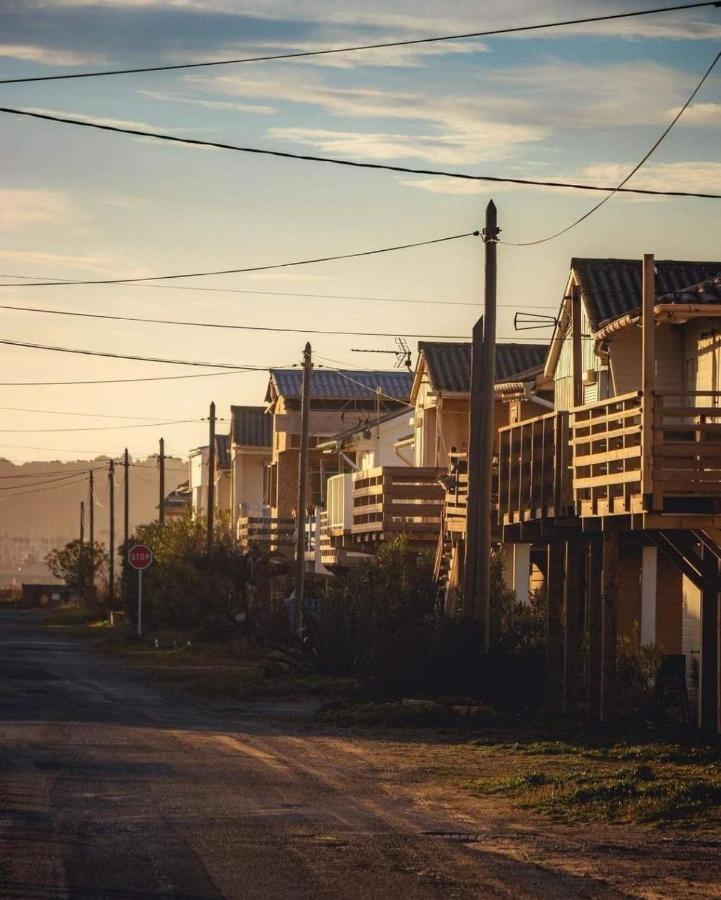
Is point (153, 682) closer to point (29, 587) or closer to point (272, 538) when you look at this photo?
point (272, 538)

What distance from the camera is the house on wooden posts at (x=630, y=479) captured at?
64.0 feet

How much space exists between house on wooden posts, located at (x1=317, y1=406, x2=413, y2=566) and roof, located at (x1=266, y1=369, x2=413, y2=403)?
2788 mm

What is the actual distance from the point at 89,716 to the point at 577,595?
25.3 ft

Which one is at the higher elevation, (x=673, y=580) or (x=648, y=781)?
(x=673, y=580)

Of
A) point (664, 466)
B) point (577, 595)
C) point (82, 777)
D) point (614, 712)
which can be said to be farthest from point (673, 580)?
point (82, 777)

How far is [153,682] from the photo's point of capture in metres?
34.6

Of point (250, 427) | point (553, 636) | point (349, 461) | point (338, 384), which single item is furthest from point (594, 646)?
point (250, 427)

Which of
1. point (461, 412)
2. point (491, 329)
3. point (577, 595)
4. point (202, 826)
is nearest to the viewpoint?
point (202, 826)

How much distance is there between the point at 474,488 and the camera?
2691cm

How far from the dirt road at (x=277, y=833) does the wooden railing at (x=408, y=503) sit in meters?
17.4

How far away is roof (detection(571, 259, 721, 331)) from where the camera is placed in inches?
1187

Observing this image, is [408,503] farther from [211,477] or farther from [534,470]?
[211,477]

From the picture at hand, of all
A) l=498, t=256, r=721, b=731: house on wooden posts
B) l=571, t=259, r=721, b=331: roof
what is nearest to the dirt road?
l=498, t=256, r=721, b=731: house on wooden posts

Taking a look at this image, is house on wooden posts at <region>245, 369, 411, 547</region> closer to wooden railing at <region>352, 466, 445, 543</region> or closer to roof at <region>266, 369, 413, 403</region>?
roof at <region>266, 369, 413, 403</region>
